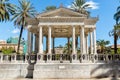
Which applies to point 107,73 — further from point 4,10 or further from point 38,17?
point 4,10

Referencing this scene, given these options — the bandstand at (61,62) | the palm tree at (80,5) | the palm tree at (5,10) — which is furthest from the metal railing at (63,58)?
the palm tree at (80,5)

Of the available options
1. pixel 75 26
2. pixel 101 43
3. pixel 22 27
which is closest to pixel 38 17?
pixel 75 26

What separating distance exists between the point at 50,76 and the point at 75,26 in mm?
7893

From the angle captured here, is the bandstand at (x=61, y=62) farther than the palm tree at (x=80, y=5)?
No

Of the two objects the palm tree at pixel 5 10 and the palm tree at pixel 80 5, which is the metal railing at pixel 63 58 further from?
the palm tree at pixel 80 5

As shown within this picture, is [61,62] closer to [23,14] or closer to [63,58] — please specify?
[63,58]

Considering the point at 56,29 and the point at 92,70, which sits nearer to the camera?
the point at 92,70

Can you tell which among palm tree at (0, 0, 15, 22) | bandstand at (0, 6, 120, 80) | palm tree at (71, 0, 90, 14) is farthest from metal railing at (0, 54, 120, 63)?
palm tree at (71, 0, 90, 14)

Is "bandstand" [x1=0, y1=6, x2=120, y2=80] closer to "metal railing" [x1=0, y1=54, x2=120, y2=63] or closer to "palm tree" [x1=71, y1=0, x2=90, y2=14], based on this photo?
"metal railing" [x1=0, y1=54, x2=120, y2=63]

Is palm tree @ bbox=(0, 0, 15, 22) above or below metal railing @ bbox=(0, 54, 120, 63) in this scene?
above

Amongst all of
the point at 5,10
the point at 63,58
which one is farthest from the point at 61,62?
the point at 5,10

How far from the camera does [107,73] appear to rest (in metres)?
30.0

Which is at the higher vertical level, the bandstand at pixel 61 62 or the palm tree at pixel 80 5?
the palm tree at pixel 80 5

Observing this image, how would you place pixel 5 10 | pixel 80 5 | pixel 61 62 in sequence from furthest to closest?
pixel 80 5 < pixel 5 10 < pixel 61 62
